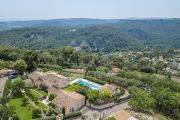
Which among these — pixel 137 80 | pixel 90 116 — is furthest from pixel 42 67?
pixel 90 116

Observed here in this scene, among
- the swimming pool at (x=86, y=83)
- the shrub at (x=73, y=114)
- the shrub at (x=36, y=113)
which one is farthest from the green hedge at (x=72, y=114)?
the swimming pool at (x=86, y=83)

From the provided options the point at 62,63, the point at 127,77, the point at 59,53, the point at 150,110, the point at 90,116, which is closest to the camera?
the point at 90,116

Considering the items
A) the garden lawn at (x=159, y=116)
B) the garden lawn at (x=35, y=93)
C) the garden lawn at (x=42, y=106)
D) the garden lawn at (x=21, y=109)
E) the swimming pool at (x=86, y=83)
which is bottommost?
the garden lawn at (x=159, y=116)

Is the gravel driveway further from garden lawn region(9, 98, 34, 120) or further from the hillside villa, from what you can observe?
garden lawn region(9, 98, 34, 120)

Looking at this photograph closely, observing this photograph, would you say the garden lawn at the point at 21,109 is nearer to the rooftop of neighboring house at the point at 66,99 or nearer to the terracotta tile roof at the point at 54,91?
the rooftop of neighboring house at the point at 66,99

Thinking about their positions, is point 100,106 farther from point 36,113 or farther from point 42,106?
point 36,113

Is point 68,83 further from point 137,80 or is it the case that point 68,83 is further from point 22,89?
point 137,80
